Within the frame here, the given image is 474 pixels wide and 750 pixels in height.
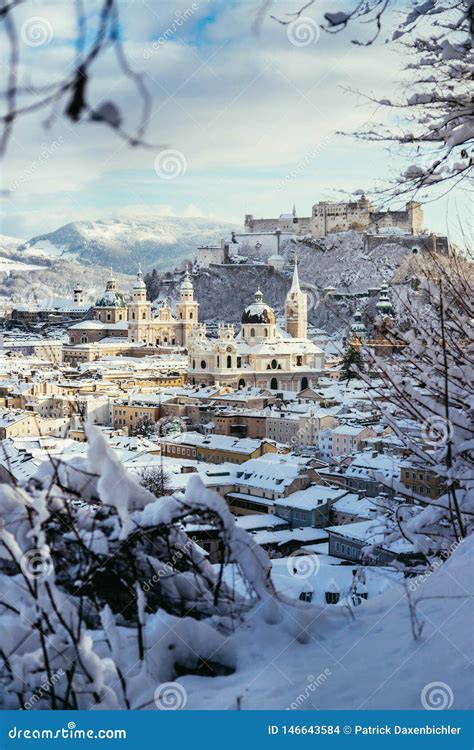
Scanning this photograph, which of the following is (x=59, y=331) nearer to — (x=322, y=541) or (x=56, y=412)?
(x=56, y=412)

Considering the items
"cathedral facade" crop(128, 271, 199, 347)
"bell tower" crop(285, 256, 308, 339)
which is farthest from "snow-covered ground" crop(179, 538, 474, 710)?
"cathedral facade" crop(128, 271, 199, 347)

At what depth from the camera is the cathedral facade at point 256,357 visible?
1022 inches

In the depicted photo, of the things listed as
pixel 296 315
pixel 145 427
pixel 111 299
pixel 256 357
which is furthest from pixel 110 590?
pixel 111 299

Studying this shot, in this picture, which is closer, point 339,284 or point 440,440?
point 440,440

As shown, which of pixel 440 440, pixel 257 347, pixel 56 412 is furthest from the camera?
pixel 257 347

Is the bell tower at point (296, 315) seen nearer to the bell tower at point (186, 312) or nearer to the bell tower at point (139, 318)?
the bell tower at point (186, 312)

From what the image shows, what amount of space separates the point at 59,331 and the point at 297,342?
12.2m

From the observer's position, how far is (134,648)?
133 centimetres

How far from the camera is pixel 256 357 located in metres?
27.1

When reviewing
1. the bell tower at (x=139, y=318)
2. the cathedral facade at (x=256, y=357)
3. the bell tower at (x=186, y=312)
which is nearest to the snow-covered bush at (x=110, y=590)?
the cathedral facade at (x=256, y=357)

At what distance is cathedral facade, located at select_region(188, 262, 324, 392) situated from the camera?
26.0m

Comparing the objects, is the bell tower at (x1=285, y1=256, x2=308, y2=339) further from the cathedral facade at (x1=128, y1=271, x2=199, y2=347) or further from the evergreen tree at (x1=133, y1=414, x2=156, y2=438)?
the evergreen tree at (x1=133, y1=414, x2=156, y2=438)

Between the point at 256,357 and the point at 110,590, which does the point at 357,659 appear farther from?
the point at 256,357

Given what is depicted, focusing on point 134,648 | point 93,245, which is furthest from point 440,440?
point 93,245
